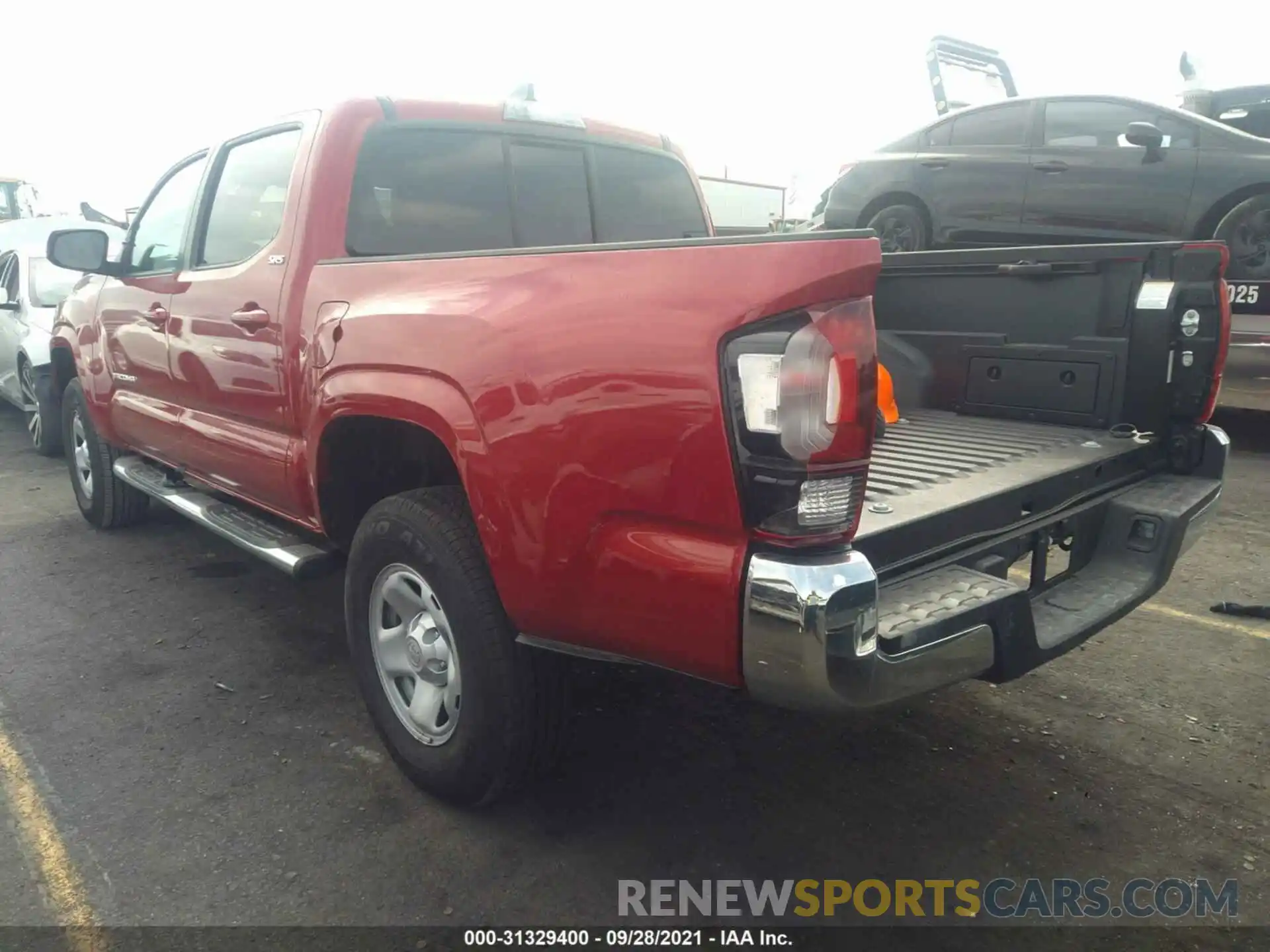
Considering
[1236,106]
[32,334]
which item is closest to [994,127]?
[1236,106]

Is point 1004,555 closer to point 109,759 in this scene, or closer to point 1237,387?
point 109,759

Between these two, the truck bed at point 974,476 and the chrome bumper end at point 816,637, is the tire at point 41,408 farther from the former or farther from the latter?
the chrome bumper end at point 816,637

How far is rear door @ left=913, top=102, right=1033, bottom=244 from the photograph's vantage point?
7699 mm

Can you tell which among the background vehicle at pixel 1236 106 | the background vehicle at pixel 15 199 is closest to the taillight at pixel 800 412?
the background vehicle at pixel 1236 106

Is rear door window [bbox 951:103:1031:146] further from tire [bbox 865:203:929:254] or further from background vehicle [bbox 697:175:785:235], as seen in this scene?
background vehicle [bbox 697:175:785:235]

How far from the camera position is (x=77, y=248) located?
13.6 ft

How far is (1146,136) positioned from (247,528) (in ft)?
21.5

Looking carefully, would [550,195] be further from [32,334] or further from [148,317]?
[32,334]

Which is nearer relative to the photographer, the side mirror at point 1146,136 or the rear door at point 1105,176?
the side mirror at point 1146,136

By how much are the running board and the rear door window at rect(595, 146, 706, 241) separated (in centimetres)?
155

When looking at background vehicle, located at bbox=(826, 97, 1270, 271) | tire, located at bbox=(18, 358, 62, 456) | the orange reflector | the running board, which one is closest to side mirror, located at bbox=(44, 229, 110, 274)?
the running board

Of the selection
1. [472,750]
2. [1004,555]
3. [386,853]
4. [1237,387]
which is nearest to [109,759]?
[386,853]

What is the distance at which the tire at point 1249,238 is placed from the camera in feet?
21.5

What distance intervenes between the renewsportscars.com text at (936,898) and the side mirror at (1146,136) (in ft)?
19.7
